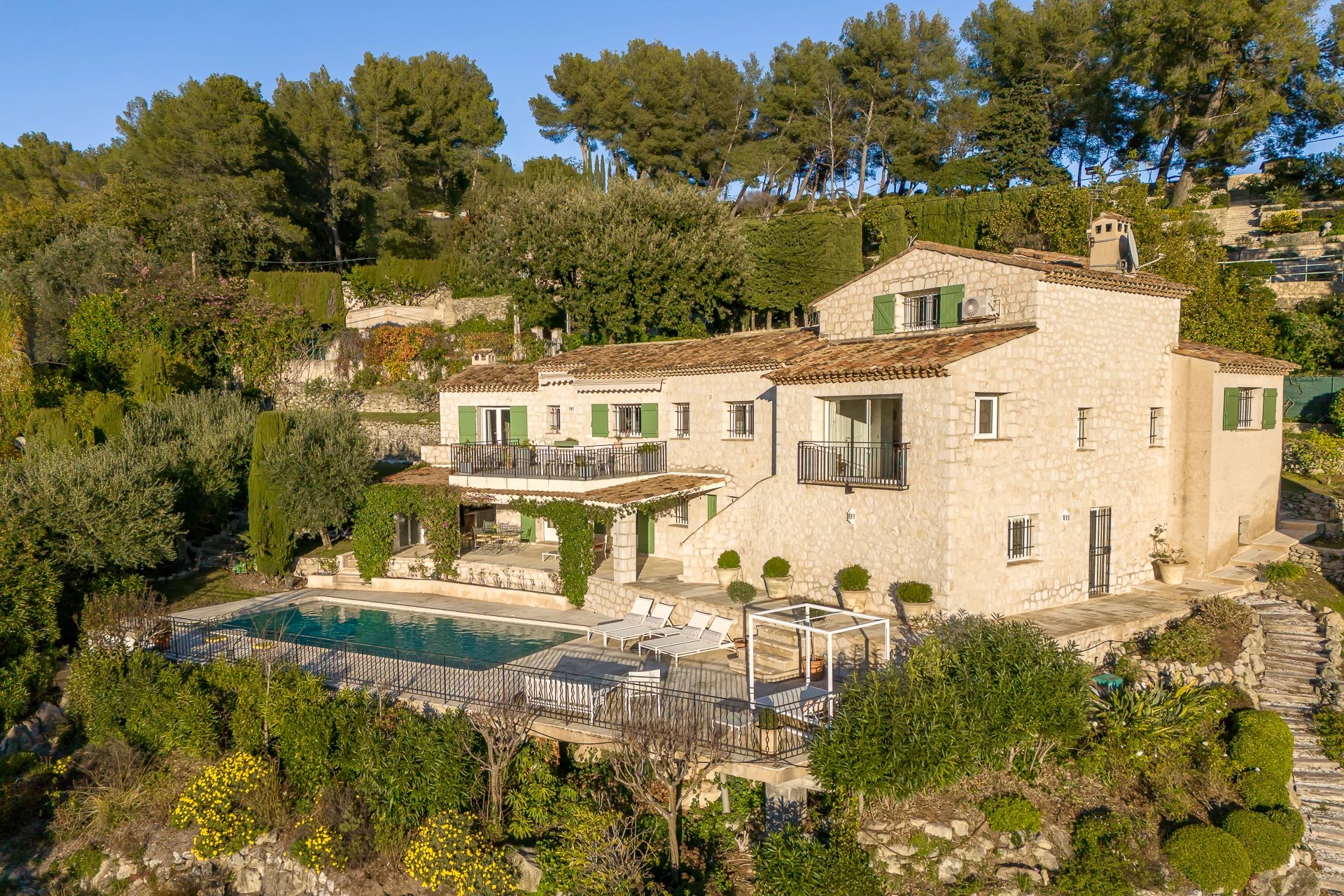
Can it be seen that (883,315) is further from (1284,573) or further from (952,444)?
(1284,573)

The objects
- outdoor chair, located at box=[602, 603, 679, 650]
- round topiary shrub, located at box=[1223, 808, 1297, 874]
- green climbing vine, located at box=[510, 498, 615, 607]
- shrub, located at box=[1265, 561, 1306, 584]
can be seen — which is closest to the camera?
round topiary shrub, located at box=[1223, 808, 1297, 874]

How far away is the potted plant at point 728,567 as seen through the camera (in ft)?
69.9

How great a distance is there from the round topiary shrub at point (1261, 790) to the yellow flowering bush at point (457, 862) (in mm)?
11750

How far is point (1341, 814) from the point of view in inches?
545

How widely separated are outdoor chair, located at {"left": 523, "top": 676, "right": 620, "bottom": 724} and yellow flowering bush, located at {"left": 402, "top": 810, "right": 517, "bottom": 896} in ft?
7.38

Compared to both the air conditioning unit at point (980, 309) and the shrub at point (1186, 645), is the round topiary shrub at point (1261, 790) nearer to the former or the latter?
the shrub at point (1186, 645)

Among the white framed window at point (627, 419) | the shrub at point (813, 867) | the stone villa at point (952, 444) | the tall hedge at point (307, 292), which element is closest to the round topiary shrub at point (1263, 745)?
the stone villa at point (952, 444)

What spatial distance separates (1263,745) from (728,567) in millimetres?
11283

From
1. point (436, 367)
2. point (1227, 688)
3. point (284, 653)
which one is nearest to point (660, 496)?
point (284, 653)

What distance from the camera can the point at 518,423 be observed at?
93.4 feet

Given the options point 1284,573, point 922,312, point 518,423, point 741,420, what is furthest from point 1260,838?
point 518,423

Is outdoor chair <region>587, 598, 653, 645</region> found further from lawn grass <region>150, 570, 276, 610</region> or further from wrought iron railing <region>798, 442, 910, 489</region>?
lawn grass <region>150, 570, 276, 610</region>

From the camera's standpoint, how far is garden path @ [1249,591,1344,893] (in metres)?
13.5

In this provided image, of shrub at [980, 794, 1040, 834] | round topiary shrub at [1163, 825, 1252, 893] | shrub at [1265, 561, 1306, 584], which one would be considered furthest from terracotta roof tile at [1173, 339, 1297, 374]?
shrub at [980, 794, 1040, 834]
